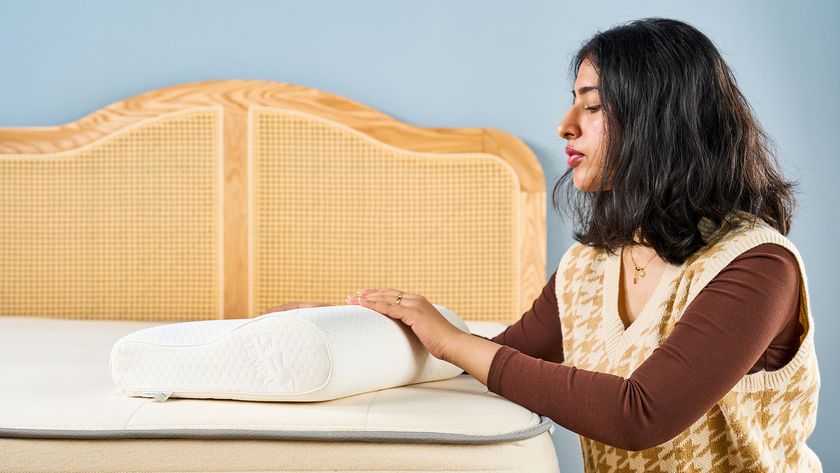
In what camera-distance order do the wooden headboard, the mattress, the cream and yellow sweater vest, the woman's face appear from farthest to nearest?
the wooden headboard
the woman's face
the cream and yellow sweater vest
the mattress

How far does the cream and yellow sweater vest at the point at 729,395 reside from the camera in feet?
3.63

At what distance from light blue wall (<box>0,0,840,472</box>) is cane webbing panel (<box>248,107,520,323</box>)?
15 cm

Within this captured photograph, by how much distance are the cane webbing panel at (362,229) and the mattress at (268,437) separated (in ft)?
3.44

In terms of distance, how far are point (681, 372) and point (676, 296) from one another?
176 millimetres

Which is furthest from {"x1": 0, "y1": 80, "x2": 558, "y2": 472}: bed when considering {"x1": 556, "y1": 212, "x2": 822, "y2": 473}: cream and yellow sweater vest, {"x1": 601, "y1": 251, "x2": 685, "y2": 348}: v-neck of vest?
{"x1": 556, "y1": 212, "x2": 822, "y2": 473}: cream and yellow sweater vest

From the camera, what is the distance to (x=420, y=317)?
44.9 inches

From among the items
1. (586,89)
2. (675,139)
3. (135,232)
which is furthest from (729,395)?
(135,232)

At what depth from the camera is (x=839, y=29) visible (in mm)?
2141

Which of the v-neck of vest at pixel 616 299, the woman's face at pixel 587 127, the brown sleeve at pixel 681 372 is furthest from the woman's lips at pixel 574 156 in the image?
the brown sleeve at pixel 681 372

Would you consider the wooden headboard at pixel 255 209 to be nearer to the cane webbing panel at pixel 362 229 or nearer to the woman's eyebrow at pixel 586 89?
the cane webbing panel at pixel 362 229

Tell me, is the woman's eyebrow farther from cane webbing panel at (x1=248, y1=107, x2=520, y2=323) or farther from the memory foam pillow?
cane webbing panel at (x1=248, y1=107, x2=520, y2=323)

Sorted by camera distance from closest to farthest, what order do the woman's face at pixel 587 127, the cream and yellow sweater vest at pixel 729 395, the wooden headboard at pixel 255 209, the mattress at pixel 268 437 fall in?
the mattress at pixel 268 437 < the cream and yellow sweater vest at pixel 729 395 < the woman's face at pixel 587 127 < the wooden headboard at pixel 255 209

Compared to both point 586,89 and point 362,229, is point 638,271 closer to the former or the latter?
point 586,89

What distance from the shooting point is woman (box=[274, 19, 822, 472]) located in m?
1.01
